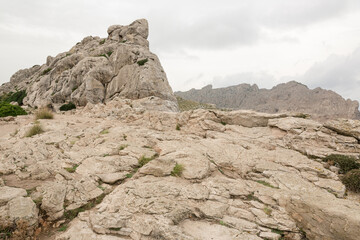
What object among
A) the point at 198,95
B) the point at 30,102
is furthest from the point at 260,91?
the point at 30,102

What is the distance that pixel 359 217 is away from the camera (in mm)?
6438

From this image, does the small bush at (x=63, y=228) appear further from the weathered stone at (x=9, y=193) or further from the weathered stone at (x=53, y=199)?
the weathered stone at (x=9, y=193)

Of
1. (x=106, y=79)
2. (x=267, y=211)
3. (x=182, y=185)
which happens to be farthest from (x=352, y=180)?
(x=106, y=79)

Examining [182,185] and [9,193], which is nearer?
[9,193]

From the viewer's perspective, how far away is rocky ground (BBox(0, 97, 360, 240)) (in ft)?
22.2

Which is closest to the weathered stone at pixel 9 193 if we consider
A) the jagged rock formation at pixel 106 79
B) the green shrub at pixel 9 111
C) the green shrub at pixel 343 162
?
the green shrub at pixel 343 162

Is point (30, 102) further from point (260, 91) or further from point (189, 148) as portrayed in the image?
point (260, 91)

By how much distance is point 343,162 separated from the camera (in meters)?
10.5

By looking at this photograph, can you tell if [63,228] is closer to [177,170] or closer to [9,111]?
[177,170]

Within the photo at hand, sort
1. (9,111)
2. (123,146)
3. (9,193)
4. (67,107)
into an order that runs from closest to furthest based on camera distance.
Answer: (9,193) < (123,146) < (9,111) < (67,107)

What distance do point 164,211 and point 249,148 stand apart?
8181mm

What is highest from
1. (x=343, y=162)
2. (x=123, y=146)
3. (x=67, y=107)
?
(x=67, y=107)

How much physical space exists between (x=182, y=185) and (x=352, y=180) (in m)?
8.65

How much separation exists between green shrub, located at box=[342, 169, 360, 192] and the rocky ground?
1.05ft
